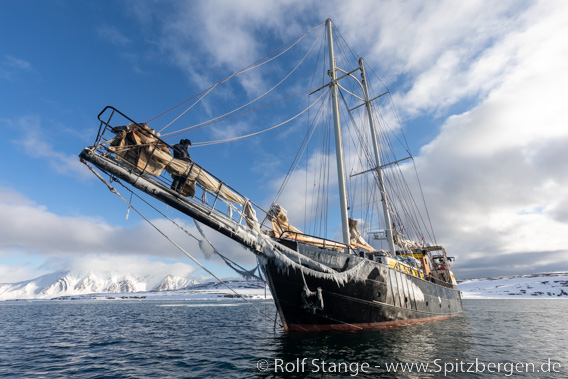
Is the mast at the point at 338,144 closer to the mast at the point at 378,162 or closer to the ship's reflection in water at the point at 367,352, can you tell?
the ship's reflection in water at the point at 367,352

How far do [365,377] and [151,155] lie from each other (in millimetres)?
11181

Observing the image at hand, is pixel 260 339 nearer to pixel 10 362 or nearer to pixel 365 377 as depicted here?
pixel 365 377

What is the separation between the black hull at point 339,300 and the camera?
14953 mm

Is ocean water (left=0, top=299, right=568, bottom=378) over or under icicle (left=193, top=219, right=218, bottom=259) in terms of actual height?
under

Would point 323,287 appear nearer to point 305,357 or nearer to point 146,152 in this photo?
point 305,357

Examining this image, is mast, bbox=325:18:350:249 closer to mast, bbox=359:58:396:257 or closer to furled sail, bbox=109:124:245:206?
mast, bbox=359:58:396:257

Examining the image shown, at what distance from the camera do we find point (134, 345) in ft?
51.7

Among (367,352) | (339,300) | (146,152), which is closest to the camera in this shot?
(146,152)

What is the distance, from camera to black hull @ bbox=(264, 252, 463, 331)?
49.1 feet

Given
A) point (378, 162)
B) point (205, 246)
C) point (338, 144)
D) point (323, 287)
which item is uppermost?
point (378, 162)

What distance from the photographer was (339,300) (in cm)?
1536

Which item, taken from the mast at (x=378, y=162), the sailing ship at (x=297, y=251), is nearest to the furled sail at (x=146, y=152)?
the sailing ship at (x=297, y=251)

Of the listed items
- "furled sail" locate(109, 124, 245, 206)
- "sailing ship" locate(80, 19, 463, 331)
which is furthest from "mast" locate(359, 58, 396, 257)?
"furled sail" locate(109, 124, 245, 206)

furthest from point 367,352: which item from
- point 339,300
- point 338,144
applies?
point 338,144
